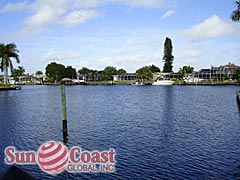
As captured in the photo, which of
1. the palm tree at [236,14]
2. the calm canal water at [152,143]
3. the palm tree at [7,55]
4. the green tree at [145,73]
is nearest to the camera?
the calm canal water at [152,143]

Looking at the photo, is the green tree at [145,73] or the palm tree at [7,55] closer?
the palm tree at [7,55]

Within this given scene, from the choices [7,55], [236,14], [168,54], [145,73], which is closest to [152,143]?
[236,14]

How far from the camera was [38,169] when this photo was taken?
1612 cm

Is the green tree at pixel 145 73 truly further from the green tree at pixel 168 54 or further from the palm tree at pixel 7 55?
the palm tree at pixel 7 55

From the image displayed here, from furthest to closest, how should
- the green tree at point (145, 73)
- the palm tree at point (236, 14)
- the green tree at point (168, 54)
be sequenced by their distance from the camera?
the green tree at point (145, 73), the green tree at point (168, 54), the palm tree at point (236, 14)

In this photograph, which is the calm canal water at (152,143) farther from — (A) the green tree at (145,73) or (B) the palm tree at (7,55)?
(A) the green tree at (145,73)

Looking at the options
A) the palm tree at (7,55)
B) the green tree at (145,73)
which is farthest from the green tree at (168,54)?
the palm tree at (7,55)

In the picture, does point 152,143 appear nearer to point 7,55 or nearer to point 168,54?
point 7,55

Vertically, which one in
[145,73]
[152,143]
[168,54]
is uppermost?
[168,54]

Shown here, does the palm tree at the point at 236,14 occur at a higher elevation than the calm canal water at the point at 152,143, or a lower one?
higher

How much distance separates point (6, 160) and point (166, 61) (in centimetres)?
16672

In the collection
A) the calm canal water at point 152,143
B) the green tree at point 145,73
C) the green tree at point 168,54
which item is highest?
the green tree at point 168,54

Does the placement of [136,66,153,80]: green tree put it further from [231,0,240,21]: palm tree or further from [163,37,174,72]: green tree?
[231,0,240,21]: palm tree

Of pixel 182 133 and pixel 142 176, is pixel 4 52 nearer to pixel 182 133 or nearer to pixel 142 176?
pixel 182 133
